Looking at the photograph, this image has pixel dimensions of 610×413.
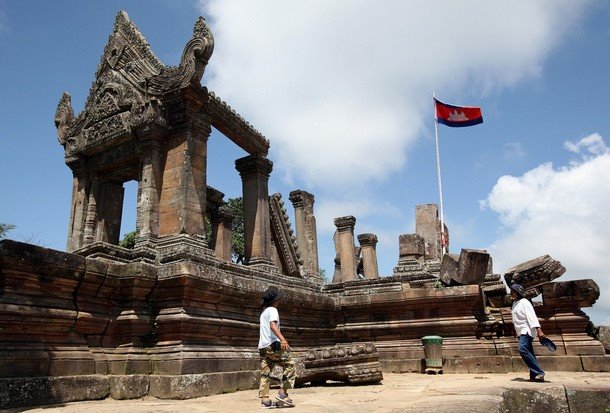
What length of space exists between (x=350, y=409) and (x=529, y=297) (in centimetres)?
525

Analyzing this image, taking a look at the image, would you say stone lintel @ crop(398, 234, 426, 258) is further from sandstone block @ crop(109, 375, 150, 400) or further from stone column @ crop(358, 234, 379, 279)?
sandstone block @ crop(109, 375, 150, 400)

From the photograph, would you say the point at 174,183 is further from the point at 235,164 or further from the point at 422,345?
the point at 422,345

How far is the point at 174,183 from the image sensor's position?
25.1 feet

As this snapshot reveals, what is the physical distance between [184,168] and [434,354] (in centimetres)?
488

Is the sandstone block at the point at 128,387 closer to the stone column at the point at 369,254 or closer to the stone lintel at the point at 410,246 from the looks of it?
the stone lintel at the point at 410,246

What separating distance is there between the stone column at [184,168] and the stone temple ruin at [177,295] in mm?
23

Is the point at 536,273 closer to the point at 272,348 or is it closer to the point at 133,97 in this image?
the point at 272,348

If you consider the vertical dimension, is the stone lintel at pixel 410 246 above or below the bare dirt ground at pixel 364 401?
above

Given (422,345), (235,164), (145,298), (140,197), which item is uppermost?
(235,164)

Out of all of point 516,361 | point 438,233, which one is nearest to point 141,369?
point 516,361

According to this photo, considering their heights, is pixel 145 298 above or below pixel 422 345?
above

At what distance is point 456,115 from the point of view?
19.9 m

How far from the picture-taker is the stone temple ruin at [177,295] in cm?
524

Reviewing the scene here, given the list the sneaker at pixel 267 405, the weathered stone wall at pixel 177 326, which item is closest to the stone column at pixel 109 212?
the weathered stone wall at pixel 177 326
